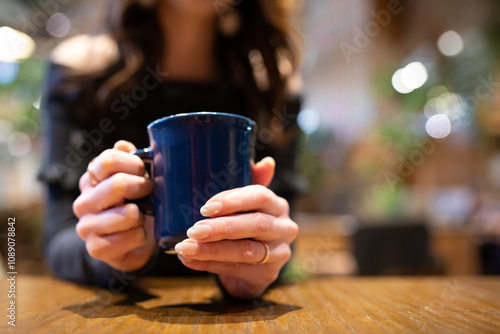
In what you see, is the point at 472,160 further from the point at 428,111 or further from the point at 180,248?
the point at 180,248

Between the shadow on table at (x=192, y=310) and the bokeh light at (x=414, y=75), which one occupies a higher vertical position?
the bokeh light at (x=414, y=75)

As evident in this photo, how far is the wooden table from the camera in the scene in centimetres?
40

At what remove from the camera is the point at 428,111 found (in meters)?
4.87

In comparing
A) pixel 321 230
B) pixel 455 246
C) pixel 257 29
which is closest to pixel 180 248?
pixel 257 29

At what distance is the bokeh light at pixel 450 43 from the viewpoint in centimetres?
479

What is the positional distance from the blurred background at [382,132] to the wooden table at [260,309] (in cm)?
182

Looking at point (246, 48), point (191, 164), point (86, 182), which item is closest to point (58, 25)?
point (246, 48)

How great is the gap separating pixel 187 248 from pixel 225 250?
1.8 inches

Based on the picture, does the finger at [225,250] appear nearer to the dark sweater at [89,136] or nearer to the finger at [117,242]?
the finger at [117,242]

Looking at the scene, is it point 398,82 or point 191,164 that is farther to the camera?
point 398,82

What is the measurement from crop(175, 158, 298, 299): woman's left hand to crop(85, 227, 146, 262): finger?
3.4 inches

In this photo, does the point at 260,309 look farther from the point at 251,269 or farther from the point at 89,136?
the point at 89,136

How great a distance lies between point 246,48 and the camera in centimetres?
105

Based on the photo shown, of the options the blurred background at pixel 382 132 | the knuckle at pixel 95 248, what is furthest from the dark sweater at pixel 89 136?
the blurred background at pixel 382 132
